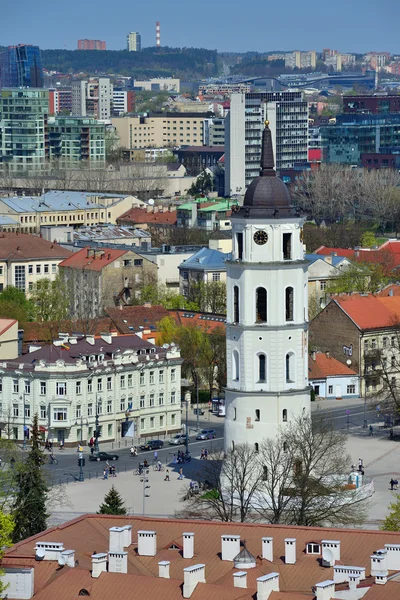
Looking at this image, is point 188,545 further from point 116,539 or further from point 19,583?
point 19,583

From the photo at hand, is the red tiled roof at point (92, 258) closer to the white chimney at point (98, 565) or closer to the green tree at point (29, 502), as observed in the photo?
the green tree at point (29, 502)

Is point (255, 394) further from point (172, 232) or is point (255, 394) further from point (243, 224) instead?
point (172, 232)

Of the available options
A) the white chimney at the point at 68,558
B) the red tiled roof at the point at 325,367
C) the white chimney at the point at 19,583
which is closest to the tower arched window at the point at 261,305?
the white chimney at the point at 68,558

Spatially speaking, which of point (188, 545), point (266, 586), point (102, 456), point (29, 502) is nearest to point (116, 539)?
point (188, 545)

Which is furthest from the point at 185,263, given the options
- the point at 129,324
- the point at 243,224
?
the point at 243,224

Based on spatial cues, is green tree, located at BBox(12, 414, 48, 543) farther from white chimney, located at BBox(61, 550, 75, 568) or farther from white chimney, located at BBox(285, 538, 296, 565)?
white chimney, located at BBox(285, 538, 296, 565)
